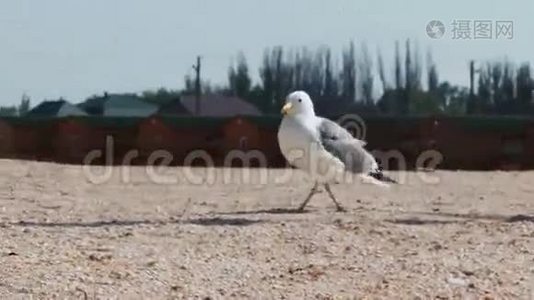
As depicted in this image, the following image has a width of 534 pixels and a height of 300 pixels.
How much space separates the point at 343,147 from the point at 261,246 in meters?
3.65

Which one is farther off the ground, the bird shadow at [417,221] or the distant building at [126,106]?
the distant building at [126,106]

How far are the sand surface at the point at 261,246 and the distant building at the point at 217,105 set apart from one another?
1333 inches

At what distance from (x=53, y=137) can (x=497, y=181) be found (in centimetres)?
1567

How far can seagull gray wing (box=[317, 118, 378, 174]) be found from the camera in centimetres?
1159

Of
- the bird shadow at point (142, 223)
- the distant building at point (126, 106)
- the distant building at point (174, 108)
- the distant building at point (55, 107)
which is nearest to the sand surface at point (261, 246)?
Answer: the bird shadow at point (142, 223)

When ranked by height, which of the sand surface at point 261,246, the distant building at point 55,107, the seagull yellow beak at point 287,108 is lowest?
the sand surface at point 261,246

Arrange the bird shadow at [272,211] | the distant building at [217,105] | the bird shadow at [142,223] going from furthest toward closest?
1. the distant building at [217,105]
2. the bird shadow at [272,211]
3. the bird shadow at [142,223]

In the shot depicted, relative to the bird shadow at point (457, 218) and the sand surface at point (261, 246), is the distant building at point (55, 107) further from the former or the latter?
the bird shadow at point (457, 218)

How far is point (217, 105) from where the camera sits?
5106 cm

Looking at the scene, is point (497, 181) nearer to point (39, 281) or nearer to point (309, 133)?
point (309, 133)

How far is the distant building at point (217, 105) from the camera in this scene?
158 feet

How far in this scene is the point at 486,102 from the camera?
134ft
